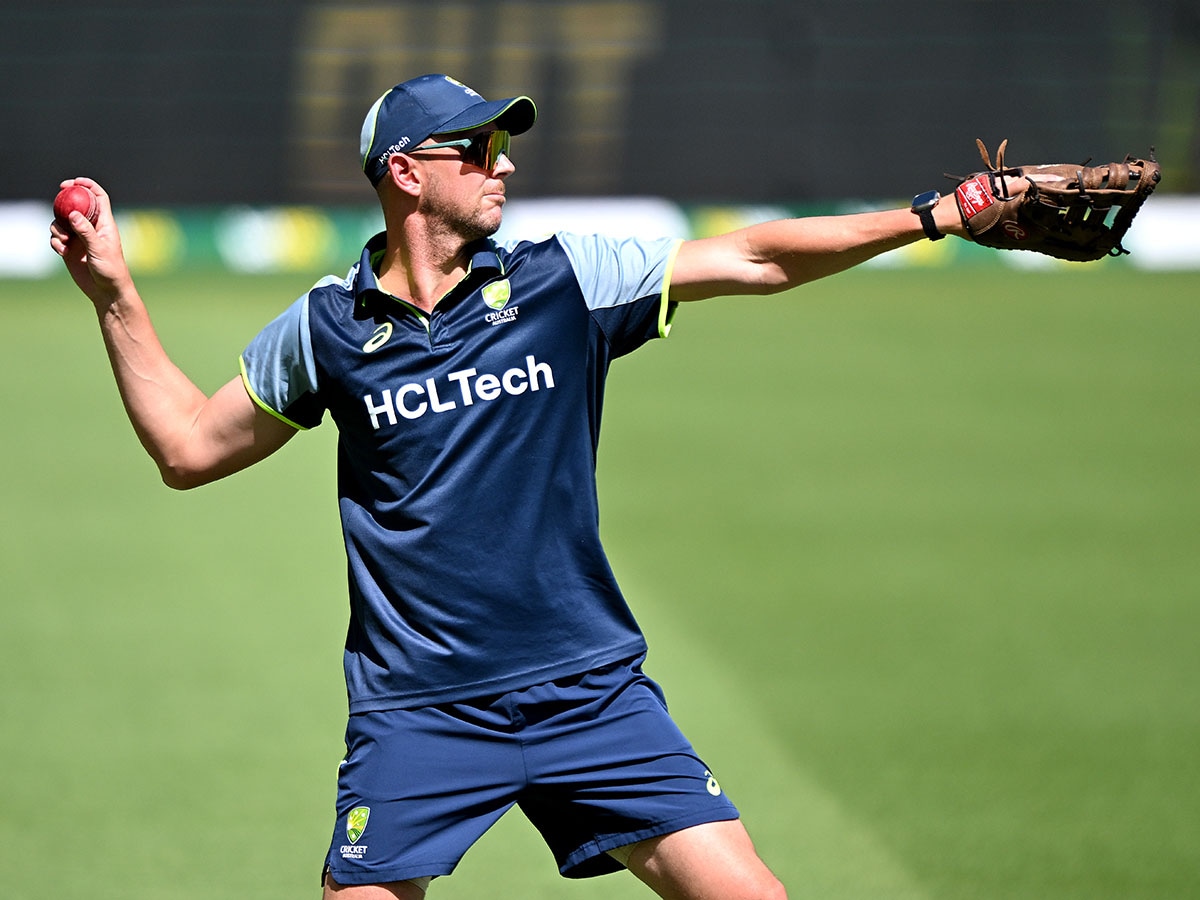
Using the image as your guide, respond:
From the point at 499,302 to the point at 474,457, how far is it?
16.5 inches

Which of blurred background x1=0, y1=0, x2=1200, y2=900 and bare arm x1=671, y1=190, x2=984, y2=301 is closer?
bare arm x1=671, y1=190, x2=984, y2=301

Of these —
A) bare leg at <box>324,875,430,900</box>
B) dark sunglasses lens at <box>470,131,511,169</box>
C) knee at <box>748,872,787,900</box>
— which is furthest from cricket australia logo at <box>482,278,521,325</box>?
knee at <box>748,872,787,900</box>

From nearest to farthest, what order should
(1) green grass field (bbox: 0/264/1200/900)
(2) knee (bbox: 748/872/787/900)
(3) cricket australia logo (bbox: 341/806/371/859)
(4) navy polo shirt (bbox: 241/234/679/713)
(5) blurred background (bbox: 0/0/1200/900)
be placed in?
(2) knee (bbox: 748/872/787/900) < (3) cricket australia logo (bbox: 341/806/371/859) < (4) navy polo shirt (bbox: 241/234/679/713) < (1) green grass field (bbox: 0/264/1200/900) < (5) blurred background (bbox: 0/0/1200/900)

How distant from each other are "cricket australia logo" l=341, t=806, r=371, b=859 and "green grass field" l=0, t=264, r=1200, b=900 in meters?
1.79

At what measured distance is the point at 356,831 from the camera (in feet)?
13.1

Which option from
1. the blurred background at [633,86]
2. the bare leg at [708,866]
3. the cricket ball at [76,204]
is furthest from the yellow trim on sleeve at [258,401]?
the blurred background at [633,86]

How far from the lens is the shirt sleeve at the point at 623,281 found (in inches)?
168

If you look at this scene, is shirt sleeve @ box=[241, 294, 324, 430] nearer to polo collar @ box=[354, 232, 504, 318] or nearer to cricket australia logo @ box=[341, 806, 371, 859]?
polo collar @ box=[354, 232, 504, 318]

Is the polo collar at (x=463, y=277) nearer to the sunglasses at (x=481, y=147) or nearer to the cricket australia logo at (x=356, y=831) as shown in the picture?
the sunglasses at (x=481, y=147)

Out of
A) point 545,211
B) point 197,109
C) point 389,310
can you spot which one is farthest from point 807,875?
point 197,109

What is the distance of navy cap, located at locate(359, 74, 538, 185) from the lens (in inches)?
170

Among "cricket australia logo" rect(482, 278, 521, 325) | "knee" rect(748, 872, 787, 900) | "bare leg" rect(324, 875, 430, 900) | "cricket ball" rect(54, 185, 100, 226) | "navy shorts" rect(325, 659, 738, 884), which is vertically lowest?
"bare leg" rect(324, 875, 430, 900)

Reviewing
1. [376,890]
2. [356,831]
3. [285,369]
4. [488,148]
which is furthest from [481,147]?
[376,890]

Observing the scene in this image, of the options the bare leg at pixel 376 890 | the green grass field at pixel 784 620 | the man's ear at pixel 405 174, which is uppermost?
the man's ear at pixel 405 174
